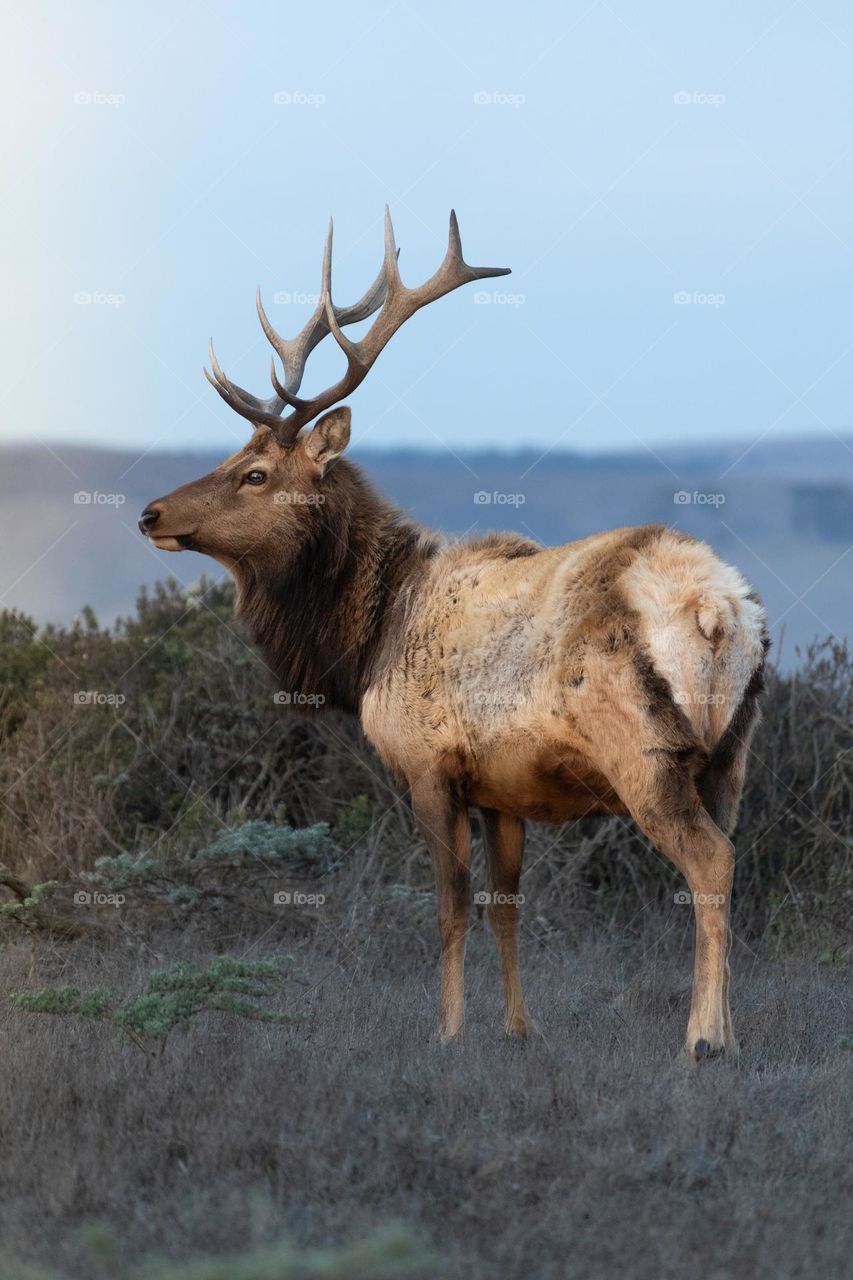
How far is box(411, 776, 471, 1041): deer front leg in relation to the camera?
6570mm

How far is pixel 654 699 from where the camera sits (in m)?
5.75

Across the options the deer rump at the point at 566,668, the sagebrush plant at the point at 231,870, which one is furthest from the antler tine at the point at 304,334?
the sagebrush plant at the point at 231,870

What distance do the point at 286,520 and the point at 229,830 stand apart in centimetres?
226

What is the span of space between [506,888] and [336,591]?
1.68 m

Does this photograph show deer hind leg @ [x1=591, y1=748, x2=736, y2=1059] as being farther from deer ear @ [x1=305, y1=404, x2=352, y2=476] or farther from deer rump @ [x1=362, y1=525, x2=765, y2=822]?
deer ear @ [x1=305, y1=404, x2=352, y2=476]

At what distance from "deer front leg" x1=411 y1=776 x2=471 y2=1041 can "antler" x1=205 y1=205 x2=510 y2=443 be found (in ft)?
6.53

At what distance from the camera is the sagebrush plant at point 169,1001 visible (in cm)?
541

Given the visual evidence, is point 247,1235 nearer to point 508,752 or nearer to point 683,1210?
point 683,1210

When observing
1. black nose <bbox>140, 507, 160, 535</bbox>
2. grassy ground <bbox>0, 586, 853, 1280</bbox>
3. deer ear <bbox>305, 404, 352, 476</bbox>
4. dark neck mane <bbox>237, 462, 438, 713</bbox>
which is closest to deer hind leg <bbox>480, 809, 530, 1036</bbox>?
grassy ground <bbox>0, 586, 853, 1280</bbox>

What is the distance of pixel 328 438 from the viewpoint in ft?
24.0

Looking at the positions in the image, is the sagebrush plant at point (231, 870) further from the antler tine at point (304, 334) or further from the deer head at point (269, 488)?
the antler tine at point (304, 334)

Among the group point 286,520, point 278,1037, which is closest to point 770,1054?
point 278,1037

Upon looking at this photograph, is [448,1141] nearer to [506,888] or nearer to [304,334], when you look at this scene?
[506,888]

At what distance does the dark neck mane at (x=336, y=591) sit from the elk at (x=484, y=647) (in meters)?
0.01
